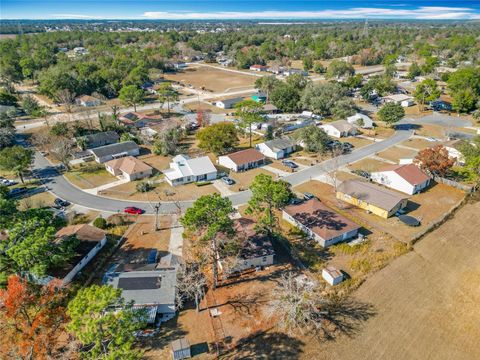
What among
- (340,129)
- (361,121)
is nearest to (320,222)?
(340,129)

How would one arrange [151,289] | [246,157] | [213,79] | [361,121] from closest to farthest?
[151,289]
[246,157]
[361,121]
[213,79]

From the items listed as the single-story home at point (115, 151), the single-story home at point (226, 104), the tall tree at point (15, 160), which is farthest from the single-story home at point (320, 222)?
the single-story home at point (226, 104)

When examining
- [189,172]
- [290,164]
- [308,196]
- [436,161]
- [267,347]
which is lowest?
[290,164]

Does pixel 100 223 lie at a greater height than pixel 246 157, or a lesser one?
greater

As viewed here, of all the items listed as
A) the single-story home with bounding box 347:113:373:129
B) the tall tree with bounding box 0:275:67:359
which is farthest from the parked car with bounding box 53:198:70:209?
the single-story home with bounding box 347:113:373:129

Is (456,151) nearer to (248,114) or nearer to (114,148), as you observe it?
(248,114)

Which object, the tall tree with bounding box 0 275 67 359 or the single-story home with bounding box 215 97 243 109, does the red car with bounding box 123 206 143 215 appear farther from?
the single-story home with bounding box 215 97 243 109

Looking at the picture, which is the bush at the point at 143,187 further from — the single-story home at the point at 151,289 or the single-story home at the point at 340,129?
the single-story home at the point at 340,129

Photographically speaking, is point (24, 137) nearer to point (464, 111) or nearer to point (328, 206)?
point (328, 206)
